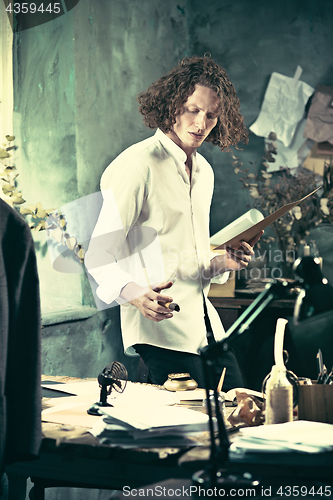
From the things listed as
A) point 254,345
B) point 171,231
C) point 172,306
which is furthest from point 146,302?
point 254,345

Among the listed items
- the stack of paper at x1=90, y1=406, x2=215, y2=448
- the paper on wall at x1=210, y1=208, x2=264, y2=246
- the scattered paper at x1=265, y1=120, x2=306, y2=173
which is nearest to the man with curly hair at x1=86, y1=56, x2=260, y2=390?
the paper on wall at x1=210, y1=208, x2=264, y2=246

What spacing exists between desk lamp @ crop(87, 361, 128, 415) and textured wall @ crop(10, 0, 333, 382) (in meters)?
1.06

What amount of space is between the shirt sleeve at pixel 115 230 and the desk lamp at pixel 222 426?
2.53ft

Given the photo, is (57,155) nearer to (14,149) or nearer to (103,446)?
(14,149)

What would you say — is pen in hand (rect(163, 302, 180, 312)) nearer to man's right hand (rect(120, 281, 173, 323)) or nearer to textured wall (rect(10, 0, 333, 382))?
man's right hand (rect(120, 281, 173, 323))

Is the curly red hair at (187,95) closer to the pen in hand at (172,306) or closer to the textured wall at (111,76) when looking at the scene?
the textured wall at (111,76)

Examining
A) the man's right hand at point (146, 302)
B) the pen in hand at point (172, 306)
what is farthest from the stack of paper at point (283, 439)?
the man's right hand at point (146, 302)

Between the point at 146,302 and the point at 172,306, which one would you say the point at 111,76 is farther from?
the point at 172,306

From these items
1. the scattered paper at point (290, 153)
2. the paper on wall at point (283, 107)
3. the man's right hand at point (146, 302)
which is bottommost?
the man's right hand at point (146, 302)

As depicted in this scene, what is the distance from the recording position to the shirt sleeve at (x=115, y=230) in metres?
1.65

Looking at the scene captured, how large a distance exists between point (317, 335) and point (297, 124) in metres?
1.33

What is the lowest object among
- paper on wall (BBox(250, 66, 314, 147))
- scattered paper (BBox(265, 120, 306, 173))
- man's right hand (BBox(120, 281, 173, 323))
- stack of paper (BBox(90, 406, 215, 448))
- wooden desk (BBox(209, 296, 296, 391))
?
wooden desk (BBox(209, 296, 296, 391))

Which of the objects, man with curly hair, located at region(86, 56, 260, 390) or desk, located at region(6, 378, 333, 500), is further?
man with curly hair, located at region(86, 56, 260, 390)

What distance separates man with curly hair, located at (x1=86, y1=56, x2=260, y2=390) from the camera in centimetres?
175
